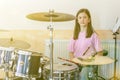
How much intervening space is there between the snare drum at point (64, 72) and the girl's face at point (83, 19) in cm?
66

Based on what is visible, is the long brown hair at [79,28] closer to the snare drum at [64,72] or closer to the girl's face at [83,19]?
the girl's face at [83,19]

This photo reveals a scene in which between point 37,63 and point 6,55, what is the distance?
0.39m

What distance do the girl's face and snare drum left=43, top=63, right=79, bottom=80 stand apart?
659 millimetres

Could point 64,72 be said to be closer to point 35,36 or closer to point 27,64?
point 27,64

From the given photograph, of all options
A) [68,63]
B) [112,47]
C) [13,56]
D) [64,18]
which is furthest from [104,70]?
[13,56]

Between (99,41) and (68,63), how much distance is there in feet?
1.92

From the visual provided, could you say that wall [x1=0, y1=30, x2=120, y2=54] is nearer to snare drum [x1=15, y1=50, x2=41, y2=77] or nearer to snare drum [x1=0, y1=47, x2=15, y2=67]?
snare drum [x1=0, y1=47, x2=15, y2=67]

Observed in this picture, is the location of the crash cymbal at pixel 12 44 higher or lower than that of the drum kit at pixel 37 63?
higher

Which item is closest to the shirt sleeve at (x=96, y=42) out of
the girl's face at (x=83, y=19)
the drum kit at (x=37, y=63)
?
the girl's face at (x=83, y=19)

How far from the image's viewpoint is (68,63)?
10.2ft

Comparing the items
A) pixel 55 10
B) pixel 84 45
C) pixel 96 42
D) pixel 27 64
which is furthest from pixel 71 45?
pixel 27 64

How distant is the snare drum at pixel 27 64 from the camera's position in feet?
9.37

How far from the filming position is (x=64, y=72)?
2.87 m

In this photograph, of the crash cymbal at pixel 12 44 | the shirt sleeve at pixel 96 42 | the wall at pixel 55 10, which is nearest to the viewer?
the crash cymbal at pixel 12 44
